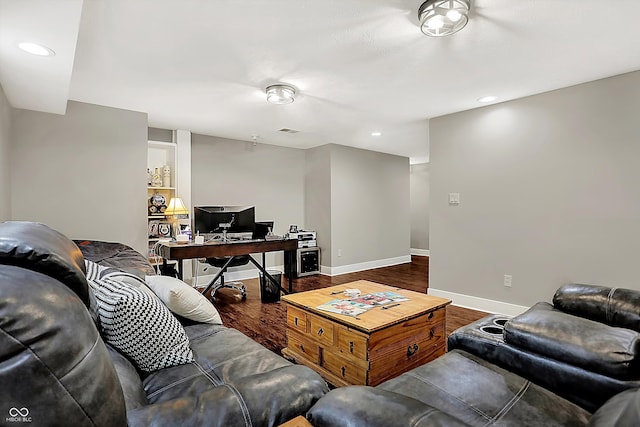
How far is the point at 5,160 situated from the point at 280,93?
250cm

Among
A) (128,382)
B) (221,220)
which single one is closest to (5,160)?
(221,220)

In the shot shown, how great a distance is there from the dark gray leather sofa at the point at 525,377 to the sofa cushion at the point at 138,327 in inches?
31.0

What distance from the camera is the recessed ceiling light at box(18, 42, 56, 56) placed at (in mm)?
1933

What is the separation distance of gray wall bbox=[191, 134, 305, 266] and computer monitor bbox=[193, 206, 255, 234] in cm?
103

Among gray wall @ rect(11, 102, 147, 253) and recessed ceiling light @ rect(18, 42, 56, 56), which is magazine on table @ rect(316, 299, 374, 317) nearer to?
recessed ceiling light @ rect(18, 42, 56, 56)

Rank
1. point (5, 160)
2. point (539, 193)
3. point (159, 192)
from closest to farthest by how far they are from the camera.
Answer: point (5, 160), point (539, 193), point (159, 192)

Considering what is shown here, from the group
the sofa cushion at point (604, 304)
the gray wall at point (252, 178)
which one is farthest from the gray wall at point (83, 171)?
the sofa cushion at point (604, 304)

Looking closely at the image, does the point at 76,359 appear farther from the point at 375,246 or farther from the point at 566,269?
the point at 375,246

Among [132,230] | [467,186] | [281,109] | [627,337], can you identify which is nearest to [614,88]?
[467,186]

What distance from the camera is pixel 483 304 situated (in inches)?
144

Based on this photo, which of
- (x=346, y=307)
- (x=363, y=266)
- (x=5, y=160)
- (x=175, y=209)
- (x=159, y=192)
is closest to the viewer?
(x=346, y=307)

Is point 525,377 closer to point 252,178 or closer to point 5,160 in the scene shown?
point 5,160

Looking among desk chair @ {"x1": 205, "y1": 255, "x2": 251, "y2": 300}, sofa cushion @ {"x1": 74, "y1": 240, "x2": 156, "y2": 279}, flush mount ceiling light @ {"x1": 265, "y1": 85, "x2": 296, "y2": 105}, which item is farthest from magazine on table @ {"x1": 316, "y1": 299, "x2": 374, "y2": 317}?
desk chair @ {"x1": 205, "y1": 255, "x2": 251, "y2": 300}

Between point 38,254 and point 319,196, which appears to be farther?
point 319,196
